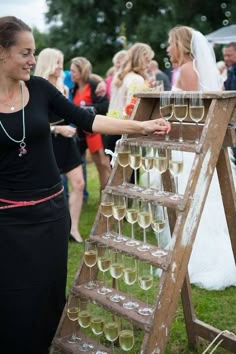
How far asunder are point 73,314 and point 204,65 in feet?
8.91

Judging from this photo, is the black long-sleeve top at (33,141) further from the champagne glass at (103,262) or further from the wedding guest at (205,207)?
the wedding guest at (205,207)

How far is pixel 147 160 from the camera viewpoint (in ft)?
9.26

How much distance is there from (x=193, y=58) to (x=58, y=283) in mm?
2712

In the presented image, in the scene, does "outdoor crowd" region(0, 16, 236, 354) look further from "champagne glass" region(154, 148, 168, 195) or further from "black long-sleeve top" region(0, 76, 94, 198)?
"champagne glass" region(154, 148, 168, 195)

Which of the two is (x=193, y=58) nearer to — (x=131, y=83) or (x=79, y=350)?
(x=131, y=83)

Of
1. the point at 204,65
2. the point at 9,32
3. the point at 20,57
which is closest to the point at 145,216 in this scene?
the point at 20,57

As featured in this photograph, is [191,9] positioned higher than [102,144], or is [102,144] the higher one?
[191,9]

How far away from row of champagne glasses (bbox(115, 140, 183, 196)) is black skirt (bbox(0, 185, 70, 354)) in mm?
421

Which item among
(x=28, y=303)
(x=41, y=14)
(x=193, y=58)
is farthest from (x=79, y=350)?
(x=41, y=14)

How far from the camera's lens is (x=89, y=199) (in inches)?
316

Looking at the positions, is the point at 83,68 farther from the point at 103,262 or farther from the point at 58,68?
the point at 103,262

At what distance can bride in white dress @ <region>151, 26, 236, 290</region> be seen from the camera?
4.55 metres

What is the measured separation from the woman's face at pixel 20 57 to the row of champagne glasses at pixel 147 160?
2.08 ft

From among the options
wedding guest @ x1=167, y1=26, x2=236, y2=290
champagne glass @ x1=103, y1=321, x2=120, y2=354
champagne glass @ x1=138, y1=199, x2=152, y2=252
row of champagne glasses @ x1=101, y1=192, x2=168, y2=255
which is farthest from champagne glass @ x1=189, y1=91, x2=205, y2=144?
wedding guest @ x1=167, y1=26, x2=236, y2=290
